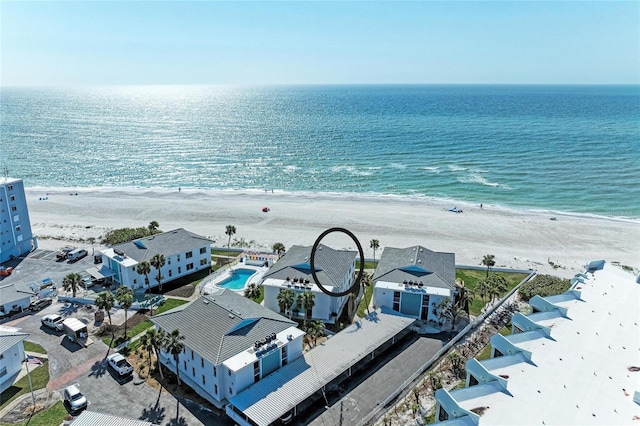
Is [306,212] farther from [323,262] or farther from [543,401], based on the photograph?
[543,401]

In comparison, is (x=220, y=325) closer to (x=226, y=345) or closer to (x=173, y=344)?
(x=226, y=345)

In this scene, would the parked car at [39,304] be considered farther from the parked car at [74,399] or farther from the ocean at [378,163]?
the ocean at [378,163]

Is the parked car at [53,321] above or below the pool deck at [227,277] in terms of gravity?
above

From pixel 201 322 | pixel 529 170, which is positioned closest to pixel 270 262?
pixel 201 322

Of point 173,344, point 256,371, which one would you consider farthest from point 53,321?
point 256,371

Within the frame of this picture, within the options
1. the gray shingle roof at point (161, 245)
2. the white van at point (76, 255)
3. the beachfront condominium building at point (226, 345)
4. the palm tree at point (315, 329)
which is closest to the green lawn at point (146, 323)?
the beachfront condominium building at point (226, 345)

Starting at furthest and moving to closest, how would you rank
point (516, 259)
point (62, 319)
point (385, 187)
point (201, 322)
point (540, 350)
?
point (385, 187)
point (516, 259)
point (62, 319)
point (201, 322)
point (540, 350)
